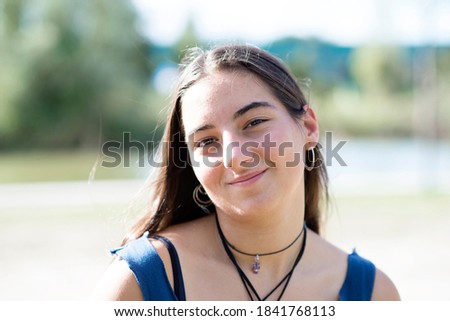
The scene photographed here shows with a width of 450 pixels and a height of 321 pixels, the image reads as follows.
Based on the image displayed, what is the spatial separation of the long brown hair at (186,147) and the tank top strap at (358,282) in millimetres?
450

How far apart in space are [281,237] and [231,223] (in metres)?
0.21

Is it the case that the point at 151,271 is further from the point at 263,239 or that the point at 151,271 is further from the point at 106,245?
the point at 106,245

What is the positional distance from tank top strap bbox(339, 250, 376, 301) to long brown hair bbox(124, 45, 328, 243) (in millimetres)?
450

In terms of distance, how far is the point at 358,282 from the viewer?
2.38 metres

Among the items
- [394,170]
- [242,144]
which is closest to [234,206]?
[242,144]

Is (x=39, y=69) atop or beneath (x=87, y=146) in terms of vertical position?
atop

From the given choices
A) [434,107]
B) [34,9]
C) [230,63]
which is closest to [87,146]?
[34,9]

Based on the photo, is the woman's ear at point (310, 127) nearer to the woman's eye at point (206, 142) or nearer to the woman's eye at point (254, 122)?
the woman's eye at point (254, 122)

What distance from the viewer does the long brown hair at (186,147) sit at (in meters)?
2.35

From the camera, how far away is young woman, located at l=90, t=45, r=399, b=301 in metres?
2.14

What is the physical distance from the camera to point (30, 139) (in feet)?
100

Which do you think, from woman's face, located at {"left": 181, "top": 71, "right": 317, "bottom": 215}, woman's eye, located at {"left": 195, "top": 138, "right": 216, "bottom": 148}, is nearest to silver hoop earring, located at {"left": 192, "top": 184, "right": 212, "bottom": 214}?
woman's face, located at {"left": 181, "top": 71, "right": 317, "bottom": 215}

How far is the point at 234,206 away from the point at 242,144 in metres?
0.23

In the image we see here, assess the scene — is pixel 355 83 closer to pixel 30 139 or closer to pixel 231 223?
pixel 30 139
